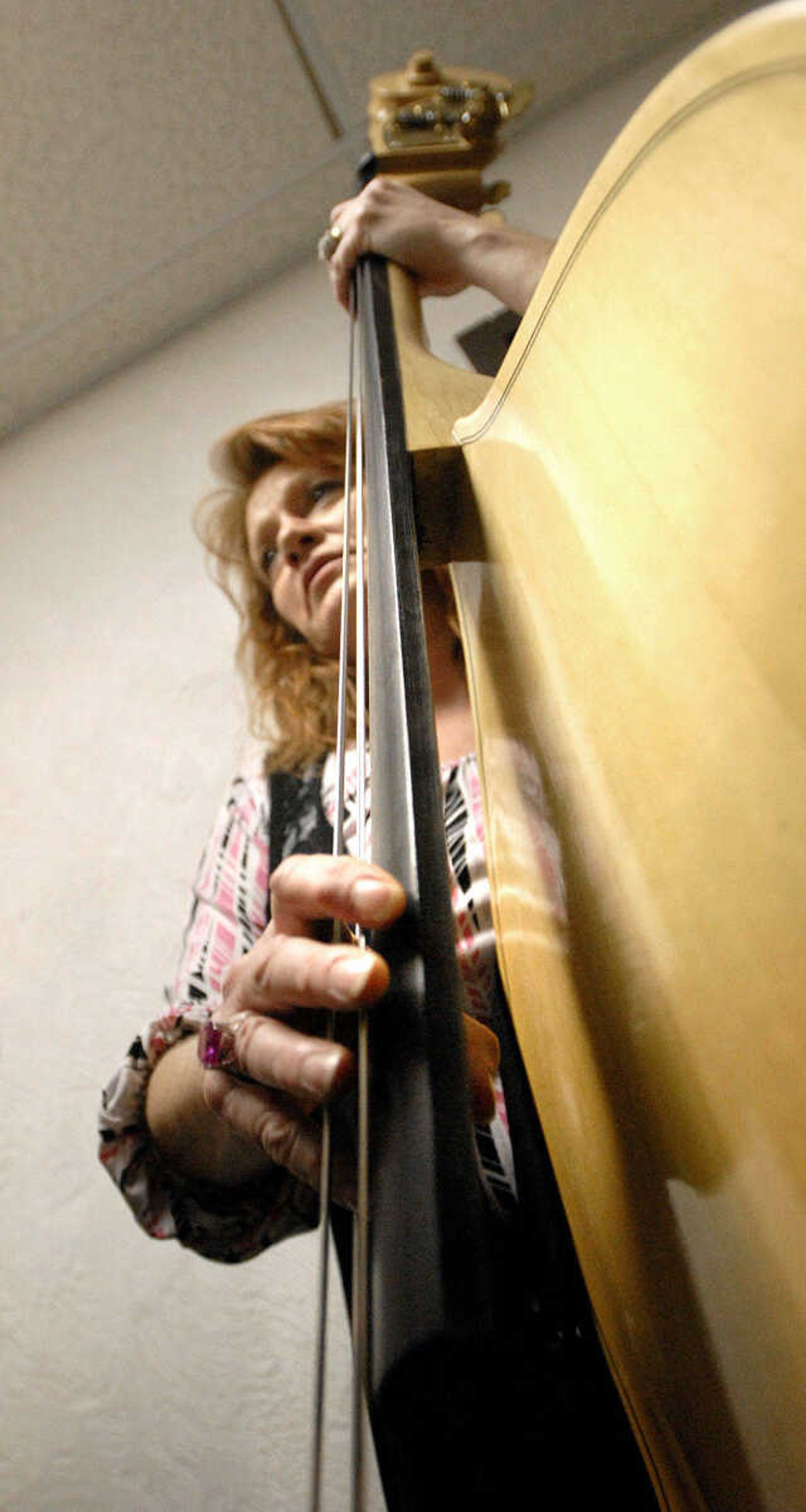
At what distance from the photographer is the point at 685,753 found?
253 millimetres

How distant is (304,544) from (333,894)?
0.70 m

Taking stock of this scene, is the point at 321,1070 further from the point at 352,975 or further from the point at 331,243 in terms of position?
→ the point at 331,243

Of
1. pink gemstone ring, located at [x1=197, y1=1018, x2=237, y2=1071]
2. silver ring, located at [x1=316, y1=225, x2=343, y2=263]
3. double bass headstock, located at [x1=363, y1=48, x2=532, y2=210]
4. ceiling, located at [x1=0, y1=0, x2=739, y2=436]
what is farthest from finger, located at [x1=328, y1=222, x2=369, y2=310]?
ceiling, located at [x1=0, y1=0, x2=739, y2=436]

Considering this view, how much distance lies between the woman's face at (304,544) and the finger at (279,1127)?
0.50 metres

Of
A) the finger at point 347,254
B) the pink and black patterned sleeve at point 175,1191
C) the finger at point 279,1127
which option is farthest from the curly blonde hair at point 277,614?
the finger at point 279,1127

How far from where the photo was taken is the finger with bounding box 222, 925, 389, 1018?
22 centimetres

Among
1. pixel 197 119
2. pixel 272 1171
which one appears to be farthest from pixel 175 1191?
pixel 197 119

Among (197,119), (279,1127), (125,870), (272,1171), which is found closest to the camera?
(279,1127)

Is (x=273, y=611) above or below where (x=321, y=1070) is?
above

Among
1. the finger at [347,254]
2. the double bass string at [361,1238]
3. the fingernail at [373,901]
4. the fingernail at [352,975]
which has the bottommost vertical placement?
the double bass string at [361,1238]

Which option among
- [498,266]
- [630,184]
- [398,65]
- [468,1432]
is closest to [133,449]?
→ [398,65]

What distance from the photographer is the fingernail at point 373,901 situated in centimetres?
22

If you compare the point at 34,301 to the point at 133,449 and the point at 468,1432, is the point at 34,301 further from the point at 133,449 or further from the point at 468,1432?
the point at 468,1432

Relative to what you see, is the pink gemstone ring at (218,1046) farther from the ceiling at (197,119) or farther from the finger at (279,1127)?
the ceiling at (197,119)
